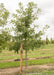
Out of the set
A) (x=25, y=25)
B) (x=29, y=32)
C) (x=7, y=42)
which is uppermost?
(x=25, y=25)

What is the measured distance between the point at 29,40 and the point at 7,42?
11.4 ft

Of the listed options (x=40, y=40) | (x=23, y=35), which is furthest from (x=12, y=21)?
(x=40, y=40)

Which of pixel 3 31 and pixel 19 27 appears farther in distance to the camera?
pixel 3 31

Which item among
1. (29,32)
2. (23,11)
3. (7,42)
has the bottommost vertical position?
(7,42)

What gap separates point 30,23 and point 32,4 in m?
2.25

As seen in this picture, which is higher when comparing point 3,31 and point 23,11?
point 23,11

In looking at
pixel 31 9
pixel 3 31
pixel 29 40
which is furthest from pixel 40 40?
pixel 3 31

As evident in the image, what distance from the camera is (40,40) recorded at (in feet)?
46.5

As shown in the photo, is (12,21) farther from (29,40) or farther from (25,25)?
(29,40)

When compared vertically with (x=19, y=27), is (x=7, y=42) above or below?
below

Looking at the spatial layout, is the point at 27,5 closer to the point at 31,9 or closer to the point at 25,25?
the point at 31,9

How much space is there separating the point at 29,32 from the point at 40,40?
1.70 metres

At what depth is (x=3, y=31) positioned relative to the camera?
15820 millimetres

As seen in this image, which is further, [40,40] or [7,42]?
[7,42]
